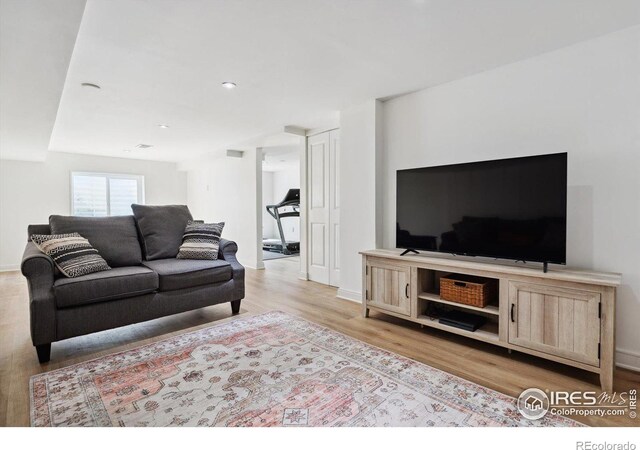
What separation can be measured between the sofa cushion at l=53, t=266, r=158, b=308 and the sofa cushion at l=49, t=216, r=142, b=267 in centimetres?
31

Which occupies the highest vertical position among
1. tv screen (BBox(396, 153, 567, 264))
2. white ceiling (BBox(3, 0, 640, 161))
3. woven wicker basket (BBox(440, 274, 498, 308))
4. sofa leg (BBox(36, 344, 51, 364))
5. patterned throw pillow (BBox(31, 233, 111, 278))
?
white ceiling (BBox(3, 0, 640, 161))

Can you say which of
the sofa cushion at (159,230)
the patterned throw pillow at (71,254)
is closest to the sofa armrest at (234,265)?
the sofa cushion at (159,230)

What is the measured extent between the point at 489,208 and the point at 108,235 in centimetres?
334

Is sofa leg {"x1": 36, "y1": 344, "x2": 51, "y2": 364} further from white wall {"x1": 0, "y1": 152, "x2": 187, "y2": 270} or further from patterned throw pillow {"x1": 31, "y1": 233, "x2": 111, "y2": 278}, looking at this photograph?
white wall {"x1": 0, "y1": 152, "x2": 187, "y2": 270}

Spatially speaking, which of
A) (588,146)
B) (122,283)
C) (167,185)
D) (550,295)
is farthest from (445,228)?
(167,185)

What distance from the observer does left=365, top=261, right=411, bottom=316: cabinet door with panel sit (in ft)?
9.32

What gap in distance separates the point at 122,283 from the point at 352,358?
1.84 meters

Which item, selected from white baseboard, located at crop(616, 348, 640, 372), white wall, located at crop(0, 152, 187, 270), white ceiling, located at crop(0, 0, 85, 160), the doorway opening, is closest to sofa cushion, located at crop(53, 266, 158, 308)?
white ceiling, located at crop(0, 0, 85, 160)

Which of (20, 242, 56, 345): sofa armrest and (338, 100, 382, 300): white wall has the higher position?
(338, 100, 382, 300): white wall

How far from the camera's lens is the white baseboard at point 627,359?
2.10 meters

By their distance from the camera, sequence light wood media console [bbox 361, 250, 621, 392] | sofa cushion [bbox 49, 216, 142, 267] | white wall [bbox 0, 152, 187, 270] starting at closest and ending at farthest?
light wood media console [bbox 361, 250, 621, 392], sofa cushion [bbox 49, 216, 142, 267], white wall [bbox 0, 152, 187, 270]

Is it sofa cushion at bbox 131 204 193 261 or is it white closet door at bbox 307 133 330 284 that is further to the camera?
white closet door at bbox 307 133 330 284

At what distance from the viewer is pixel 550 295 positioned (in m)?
2.06

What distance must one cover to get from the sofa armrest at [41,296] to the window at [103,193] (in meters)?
5.01
